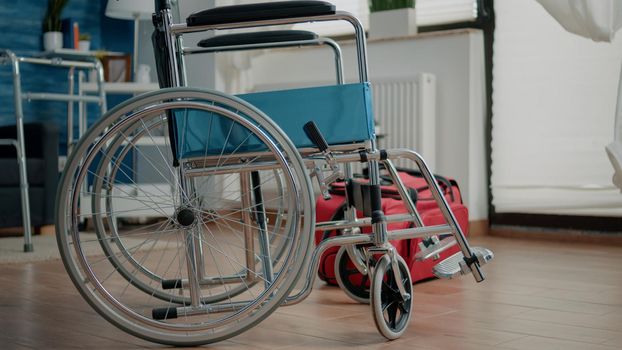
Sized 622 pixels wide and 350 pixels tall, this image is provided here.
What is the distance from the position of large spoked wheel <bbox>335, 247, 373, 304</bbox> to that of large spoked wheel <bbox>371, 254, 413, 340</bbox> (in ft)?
1.23

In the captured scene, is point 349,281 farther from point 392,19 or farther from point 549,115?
point 392,19

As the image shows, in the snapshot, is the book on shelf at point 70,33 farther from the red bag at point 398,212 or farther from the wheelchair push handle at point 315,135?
the wheelchair push handle at point 315,135

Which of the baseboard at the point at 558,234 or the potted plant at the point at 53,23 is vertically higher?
the potted plant at the point at 53,23

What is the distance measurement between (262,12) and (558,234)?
2.44 metres

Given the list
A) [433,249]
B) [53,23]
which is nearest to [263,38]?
[433,249]

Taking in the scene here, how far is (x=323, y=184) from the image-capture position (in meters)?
1.84

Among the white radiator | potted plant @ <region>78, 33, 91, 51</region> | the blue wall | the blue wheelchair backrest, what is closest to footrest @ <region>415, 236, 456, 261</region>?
the blue wheelchair backrest

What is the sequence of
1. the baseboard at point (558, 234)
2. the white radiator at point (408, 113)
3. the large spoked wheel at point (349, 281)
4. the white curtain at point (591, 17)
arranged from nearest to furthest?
the large spoked wheel at point (349, 281) < the white curtain at point (591, 17) < the baseboard at point (558, 234) < the white radiator at point (408, 113)

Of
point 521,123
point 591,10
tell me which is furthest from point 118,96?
point 591,10

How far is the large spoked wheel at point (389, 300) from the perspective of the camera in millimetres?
1708

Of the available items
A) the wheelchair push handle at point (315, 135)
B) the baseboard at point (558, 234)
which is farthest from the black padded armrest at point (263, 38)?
the baseboard at point (558, 234)

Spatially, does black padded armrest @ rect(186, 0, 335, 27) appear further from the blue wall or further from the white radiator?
the blue wall

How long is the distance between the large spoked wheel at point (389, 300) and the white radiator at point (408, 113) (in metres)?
2.09

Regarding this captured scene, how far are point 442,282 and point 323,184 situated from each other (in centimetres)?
86
